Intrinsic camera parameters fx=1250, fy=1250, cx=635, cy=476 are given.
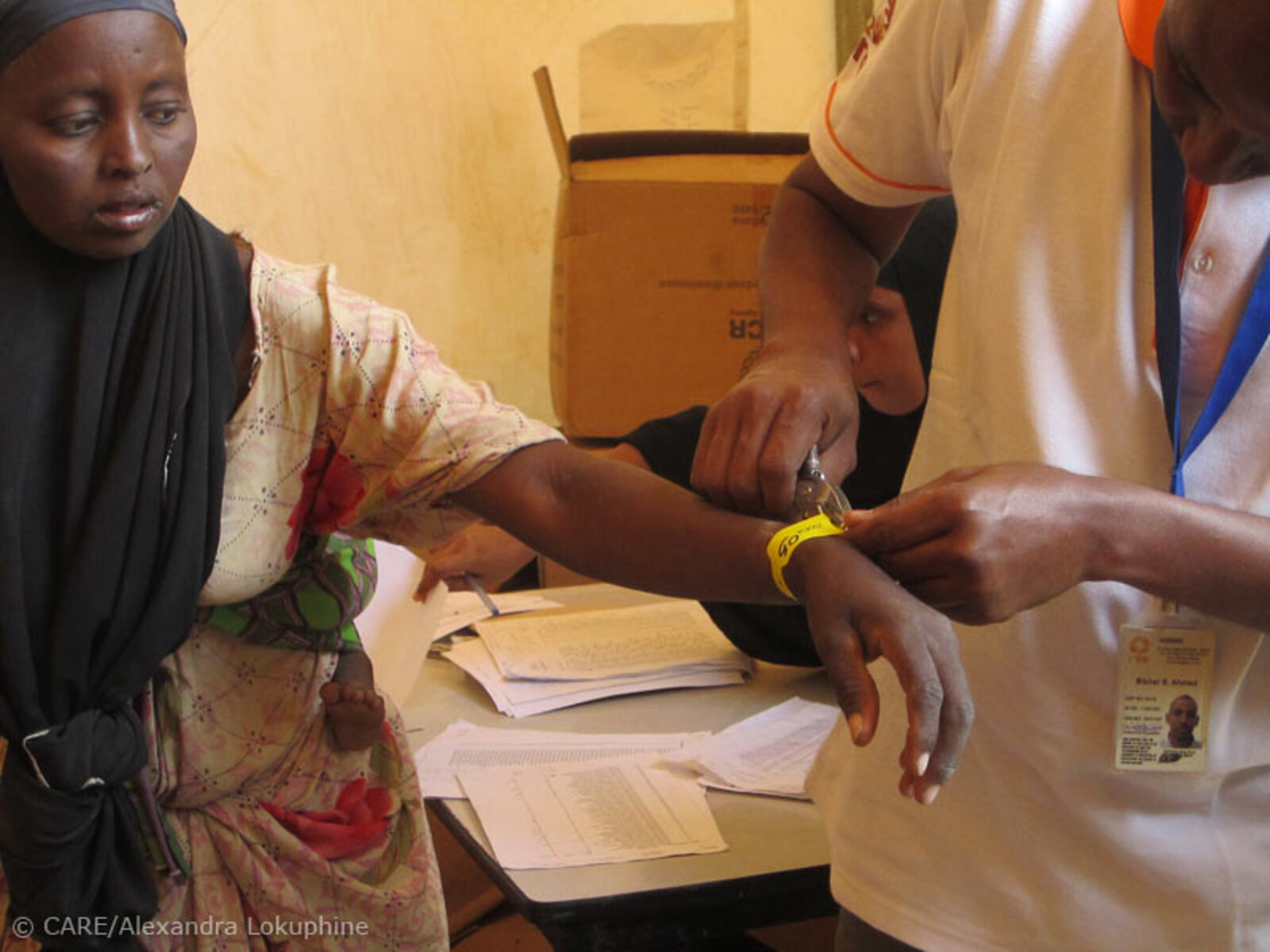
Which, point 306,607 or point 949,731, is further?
point 306,607

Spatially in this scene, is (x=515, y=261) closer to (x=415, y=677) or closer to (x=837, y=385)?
(x=415, y=677)

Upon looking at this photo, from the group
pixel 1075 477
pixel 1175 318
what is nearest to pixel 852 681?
pixel 1075 477

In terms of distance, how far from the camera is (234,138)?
2775 millimetres

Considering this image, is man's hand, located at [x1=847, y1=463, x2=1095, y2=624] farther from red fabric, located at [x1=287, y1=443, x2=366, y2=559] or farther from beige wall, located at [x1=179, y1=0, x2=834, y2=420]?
beige wall, located at [x1=179, y1=0, x2=834, y2=420]

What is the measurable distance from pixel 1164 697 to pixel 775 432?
335 millimetres

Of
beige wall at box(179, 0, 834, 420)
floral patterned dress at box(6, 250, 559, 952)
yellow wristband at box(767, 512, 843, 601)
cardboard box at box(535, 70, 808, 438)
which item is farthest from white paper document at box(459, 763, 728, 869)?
beige wall at box(179, 0, 834, 420)

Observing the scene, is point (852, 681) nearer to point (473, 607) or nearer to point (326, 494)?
point (326, 494)

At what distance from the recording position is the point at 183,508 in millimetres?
1096

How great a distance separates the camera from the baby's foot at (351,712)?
1.29 meters

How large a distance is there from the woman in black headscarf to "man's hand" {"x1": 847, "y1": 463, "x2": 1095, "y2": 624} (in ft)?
0.57

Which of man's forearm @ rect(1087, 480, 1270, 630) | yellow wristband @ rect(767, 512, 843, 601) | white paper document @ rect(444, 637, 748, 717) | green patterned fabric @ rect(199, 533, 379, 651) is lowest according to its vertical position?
white paper document @ rect(444, 637, 748, 717)

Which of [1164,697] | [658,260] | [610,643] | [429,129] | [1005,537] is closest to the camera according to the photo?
[1005,537]

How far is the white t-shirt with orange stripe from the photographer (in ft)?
2.76

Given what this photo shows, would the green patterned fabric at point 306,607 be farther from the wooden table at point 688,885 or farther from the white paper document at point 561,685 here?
the white paper document at point 561,685
